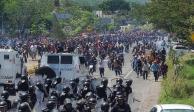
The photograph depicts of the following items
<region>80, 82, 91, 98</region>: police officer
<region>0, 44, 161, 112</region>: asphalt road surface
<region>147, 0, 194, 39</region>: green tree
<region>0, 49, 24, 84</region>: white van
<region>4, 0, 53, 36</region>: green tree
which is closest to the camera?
<region>80, 82, 91, 98</region>: police officer

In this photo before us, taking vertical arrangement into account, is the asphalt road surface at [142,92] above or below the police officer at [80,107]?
below

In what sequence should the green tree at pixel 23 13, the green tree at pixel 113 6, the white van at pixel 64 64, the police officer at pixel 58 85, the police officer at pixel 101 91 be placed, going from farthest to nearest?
the green tree at pixel 113 6, the green tree at pixel 23 13, the white van at pixel 64 64, the police officer at pixel 58 85, the police officer at pixel 101 91

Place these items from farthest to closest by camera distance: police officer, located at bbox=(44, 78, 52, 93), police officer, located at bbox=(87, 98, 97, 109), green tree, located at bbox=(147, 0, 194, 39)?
1. green tree, located at bbox=(147, 0, 194, 39)
2. police officer, located at bbox=(44, 78, 52, 93)
3. police officer, located at bbox=(87, 98, 97, 109)

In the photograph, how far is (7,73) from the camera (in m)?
34.0

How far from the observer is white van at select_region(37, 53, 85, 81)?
30.7m

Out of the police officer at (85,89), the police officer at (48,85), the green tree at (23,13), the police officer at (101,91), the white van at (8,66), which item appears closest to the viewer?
the police officer at (85,89)

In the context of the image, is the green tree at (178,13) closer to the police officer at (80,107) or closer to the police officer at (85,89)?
the police officer at (85,89)

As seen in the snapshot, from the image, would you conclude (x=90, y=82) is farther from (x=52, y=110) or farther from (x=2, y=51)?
(x=2, y=51)

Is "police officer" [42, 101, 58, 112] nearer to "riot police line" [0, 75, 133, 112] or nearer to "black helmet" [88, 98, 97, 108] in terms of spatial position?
"riot police line" [0, 75, 133, 112]

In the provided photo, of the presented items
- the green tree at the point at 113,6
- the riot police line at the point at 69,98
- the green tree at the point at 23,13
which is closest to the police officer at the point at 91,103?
the riot police line at the point at 69,98

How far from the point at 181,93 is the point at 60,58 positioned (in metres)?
6.06

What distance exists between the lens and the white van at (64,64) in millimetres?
30706

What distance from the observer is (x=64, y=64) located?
3111cm

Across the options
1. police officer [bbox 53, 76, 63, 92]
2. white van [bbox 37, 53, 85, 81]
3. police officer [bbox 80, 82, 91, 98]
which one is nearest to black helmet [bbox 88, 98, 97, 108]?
police officer [bbox 80, 82, 91, 98]
